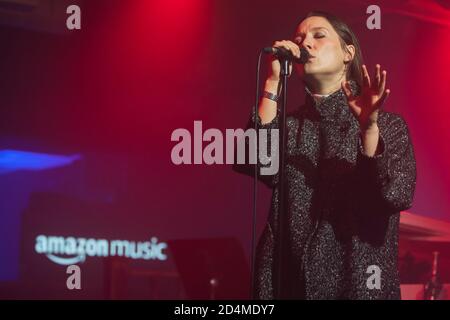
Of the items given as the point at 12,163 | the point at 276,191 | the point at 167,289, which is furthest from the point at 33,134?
the point at 276,191

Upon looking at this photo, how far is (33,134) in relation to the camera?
364 cm

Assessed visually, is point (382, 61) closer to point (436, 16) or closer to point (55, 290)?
point (436, 16)

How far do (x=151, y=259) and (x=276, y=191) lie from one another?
5.78ft

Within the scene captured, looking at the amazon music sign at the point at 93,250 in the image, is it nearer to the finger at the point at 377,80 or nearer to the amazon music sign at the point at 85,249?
the amazon music sign at the point at 85,249

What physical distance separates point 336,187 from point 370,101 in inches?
12.0

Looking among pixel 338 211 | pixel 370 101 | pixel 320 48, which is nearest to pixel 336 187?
pixel 338 211

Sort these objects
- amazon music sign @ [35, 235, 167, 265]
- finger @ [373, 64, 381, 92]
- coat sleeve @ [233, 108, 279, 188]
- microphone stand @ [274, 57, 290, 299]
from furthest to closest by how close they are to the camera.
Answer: amazon music sign @ [35, 235, 167, 265], coat sleeve @ [233, 108, 279, 188], microphone stand @ [274, 57, 290, 299], finger @ [373, 64, 381, 92]

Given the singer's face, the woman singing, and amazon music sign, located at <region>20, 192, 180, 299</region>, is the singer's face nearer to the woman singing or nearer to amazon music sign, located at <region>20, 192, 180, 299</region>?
the woman singing

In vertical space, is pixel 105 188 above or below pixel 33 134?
below

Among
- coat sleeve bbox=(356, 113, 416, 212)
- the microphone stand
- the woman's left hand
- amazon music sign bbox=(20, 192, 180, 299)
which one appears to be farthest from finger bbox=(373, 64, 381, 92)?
amazon music sign bbox=(20, 192, 180, 299)

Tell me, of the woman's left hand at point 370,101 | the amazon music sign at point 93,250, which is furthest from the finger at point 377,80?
the amazon music sign at point 93,250

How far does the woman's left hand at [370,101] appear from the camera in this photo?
1.64m

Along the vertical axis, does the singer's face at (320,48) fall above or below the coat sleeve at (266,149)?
above

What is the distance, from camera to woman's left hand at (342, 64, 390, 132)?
1.64 m
